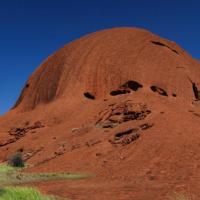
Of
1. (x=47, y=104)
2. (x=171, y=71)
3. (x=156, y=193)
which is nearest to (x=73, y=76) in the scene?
(x=47, y=104)

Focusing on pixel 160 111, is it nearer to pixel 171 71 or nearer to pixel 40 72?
pixel 171 71

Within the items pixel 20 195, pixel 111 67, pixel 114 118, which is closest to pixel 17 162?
pixel 114 118

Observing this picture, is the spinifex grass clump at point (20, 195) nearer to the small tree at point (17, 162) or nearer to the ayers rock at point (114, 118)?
the ayers rock at point (114, 118)

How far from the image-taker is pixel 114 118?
31844 millimetres

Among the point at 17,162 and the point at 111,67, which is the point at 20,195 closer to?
the point at 17,162

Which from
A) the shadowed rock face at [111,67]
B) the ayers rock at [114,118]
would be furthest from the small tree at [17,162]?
the shadowed rock face at [111,67]

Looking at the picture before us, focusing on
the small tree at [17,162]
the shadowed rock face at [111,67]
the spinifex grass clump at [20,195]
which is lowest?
the spinifex grass clump at [20,195]

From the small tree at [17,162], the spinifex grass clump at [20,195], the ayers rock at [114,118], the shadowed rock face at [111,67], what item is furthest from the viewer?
the shadowed rock face at [111,67]

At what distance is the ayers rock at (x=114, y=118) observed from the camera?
19.6 metres

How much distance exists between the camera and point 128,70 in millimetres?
40594

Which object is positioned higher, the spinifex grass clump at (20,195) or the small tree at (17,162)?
the small tree at (17,162)

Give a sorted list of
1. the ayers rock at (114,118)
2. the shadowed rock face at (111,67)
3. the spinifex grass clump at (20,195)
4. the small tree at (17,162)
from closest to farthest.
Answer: the spinifex grass clump at (20,195), the ayers rock at (114,118), the small tree at (17,162), the shadowed rock face at (111,67)

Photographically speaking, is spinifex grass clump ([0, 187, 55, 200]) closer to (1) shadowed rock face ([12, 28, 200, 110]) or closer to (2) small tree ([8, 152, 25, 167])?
(2) small tree ([8, 152, 25, 167])

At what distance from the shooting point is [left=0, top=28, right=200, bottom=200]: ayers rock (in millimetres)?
19625
